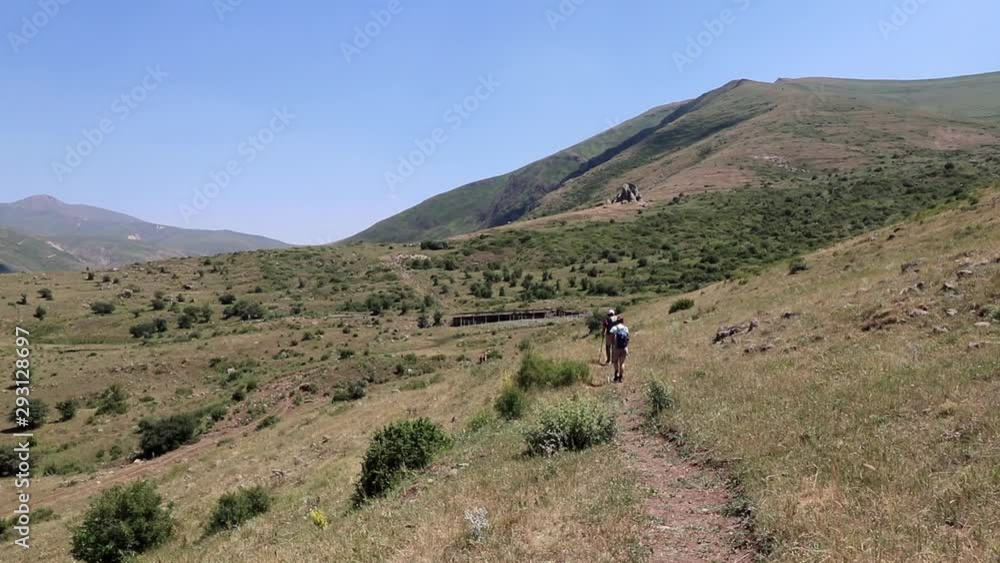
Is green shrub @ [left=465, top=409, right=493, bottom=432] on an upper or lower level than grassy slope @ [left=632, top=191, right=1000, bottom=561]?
lower

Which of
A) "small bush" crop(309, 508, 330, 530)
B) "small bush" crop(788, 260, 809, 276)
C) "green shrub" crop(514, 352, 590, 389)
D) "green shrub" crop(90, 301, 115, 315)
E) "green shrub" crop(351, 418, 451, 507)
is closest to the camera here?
"small bush" crop(309, 508, 330, 530)

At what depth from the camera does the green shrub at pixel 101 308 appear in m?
51.2

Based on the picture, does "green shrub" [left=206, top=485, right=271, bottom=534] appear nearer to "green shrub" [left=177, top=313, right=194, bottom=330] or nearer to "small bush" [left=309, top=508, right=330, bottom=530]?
"small bush" [left=309, top=508, right=330, bottom=530]

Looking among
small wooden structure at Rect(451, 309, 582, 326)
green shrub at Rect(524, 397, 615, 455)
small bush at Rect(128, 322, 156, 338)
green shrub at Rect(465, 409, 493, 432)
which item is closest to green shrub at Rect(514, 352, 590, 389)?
green shrub at Rect(465, 409, 493, 432)

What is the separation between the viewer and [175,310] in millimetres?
52312

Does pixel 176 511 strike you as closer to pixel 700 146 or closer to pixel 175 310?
pixel 175 310

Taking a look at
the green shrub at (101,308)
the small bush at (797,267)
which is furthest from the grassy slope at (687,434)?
the green shrub at (101,308)

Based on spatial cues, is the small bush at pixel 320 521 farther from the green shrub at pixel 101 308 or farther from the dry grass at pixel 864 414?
the green shrub at pixel 101 308

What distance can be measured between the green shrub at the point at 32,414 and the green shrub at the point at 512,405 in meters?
26.8

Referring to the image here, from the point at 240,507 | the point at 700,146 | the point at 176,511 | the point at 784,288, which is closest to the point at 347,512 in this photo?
the point at 240,507

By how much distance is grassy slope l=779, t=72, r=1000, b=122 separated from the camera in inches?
5719

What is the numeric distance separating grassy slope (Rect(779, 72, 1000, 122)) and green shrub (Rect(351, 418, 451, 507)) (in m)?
163

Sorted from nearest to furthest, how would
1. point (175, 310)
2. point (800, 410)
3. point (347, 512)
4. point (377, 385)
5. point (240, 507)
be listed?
point (800, 410), point (347, 512), point (240, 507), point (377, 385), point (175, 310)

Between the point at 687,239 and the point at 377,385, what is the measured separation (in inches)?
2041
